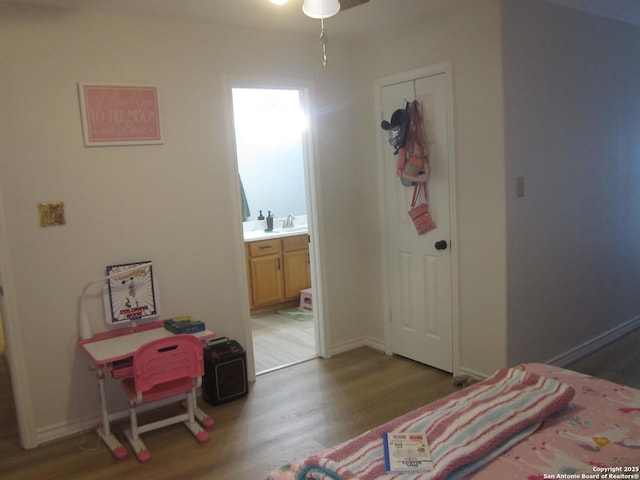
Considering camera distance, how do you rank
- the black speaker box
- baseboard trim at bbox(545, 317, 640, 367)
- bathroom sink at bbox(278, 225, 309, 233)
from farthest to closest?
bathroom sink at bbox(278, 225, 309, 233) → baseboard trim at bbox(545, 317, 640, 367) → the black speaker box

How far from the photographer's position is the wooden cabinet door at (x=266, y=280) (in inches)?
203

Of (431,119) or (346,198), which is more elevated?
(431,119)

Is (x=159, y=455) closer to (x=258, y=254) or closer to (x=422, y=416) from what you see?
(x=422, y=416)

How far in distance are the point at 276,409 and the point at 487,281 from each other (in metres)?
1.57

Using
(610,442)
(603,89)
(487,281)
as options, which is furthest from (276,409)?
(603,89)

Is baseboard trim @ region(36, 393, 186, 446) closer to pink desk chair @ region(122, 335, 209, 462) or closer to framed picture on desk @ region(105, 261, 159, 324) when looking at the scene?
pink desk chair @ region(122, 335, 209, 462)

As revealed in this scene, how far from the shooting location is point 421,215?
354 cm

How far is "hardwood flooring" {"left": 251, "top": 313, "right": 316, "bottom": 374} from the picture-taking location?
401cm

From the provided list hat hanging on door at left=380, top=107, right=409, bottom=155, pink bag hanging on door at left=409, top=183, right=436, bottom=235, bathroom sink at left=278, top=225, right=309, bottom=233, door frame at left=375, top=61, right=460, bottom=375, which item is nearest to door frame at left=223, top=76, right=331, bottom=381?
door frame at left=375, top=61, right=460, bottom=375

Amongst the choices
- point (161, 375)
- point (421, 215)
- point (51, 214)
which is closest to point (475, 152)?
point (421, 215)

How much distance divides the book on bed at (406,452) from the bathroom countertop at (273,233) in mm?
3446

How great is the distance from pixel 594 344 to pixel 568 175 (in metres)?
1.36

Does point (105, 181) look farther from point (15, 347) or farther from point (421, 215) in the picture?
point (421, 215)

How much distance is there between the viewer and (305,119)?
149 inches
